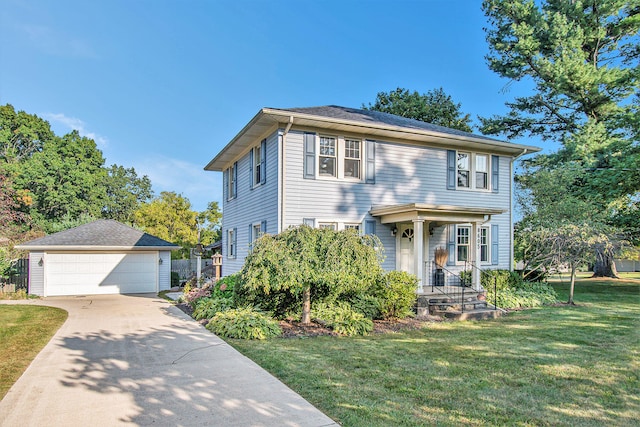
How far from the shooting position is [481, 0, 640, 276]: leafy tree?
17016 mm

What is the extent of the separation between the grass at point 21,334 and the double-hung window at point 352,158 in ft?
27.0

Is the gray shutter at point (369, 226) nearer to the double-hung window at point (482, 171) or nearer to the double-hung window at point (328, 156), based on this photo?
the double-hung window at point (328, 156)

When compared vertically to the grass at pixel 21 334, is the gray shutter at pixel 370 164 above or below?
above

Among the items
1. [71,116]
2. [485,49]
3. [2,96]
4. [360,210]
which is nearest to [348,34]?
[485,49]

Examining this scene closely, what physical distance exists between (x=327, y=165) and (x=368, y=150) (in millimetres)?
1390

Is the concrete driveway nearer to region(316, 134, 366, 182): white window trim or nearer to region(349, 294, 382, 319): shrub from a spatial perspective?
region(349, 294, 382, 319): shrub

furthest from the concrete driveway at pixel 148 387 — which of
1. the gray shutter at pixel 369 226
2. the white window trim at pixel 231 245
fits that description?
the white window trim at pixel 231 245

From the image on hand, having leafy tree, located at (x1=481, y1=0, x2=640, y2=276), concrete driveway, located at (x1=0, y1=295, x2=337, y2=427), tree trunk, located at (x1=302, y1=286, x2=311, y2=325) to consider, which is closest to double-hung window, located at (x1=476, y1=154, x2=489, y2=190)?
leafy tree, located at (x1=481, y1=0, x2=640, y2=276)

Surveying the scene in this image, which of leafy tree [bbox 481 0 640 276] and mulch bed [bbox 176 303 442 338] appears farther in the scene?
leafy tree [bbox 481 0 640 276]

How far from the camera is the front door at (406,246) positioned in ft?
39.8

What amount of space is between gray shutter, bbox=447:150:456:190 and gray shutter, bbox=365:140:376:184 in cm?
292

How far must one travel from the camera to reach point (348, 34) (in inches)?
763

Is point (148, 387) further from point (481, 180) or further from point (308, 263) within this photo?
point (481, 180)

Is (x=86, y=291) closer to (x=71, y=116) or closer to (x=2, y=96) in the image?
(x=71, y=116)
